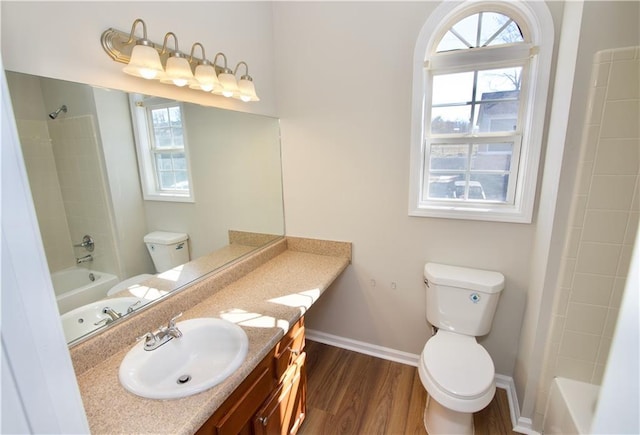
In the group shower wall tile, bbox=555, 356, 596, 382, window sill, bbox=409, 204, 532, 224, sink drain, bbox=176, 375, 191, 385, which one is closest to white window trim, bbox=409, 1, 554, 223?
window sill, bbox=409, 204, 532, 224

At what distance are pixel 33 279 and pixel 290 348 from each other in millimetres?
1144

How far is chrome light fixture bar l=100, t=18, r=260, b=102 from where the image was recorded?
113 cm

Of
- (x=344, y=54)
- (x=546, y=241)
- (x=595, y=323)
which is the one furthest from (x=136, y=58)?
(x=595, y=323)

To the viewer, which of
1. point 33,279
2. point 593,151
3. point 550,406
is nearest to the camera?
point 33,279

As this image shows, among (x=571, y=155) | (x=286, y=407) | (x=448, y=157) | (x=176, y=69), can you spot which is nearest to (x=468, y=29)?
(x=448, y=157)

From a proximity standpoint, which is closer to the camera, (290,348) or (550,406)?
(290,348)

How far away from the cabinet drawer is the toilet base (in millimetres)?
821

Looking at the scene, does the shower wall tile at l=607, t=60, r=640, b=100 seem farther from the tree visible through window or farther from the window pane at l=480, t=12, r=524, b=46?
the tree visible through window

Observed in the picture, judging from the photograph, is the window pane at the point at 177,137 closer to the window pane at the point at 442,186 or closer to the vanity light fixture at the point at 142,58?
the vanity light fixture at the point at 142,58

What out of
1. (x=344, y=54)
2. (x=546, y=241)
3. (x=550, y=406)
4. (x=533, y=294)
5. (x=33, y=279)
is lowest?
(x=550, y=406)

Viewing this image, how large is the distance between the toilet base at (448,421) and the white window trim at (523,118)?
108 centimetres

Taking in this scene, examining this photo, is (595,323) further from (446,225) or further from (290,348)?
(290,348)

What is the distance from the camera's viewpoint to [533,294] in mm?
1642

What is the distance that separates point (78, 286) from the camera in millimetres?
1120
